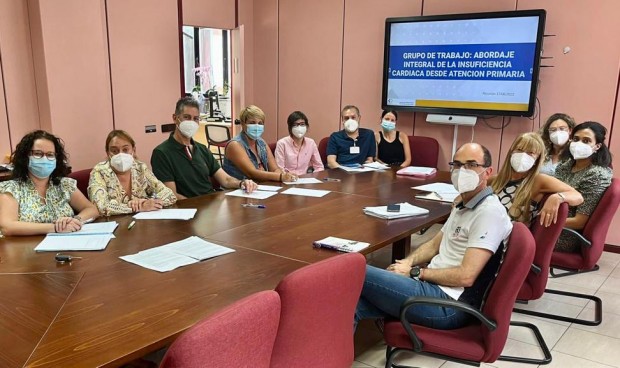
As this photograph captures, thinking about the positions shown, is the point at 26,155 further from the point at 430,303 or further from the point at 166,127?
the point at 166,127

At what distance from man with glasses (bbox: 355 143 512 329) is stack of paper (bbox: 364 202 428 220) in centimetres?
48

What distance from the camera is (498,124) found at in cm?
500

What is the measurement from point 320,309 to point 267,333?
0.26 m

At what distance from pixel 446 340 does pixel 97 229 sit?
5.54ft

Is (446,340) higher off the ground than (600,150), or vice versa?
(600,150)

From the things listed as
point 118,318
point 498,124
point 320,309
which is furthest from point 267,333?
point 498,124

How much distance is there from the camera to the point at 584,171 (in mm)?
3383

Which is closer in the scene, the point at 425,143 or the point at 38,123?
the point at 38,123

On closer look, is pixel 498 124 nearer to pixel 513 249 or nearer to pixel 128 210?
pixel 513 249

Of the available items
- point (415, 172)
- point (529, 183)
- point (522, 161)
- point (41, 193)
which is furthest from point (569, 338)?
point (41, 193)

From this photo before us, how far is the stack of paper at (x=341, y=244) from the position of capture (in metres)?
2.23

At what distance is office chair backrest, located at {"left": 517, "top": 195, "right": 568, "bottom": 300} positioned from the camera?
2.48 meters

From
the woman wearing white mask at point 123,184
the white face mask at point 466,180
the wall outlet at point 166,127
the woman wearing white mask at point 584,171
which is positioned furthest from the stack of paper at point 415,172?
the wall outlet at point 166,127

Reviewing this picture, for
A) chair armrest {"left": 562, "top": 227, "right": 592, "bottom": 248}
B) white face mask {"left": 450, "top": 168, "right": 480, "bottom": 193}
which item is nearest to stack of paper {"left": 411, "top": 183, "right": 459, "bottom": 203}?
chair armrest {"left": 562, "top": 227, "right": 592, "bottom": 248}
